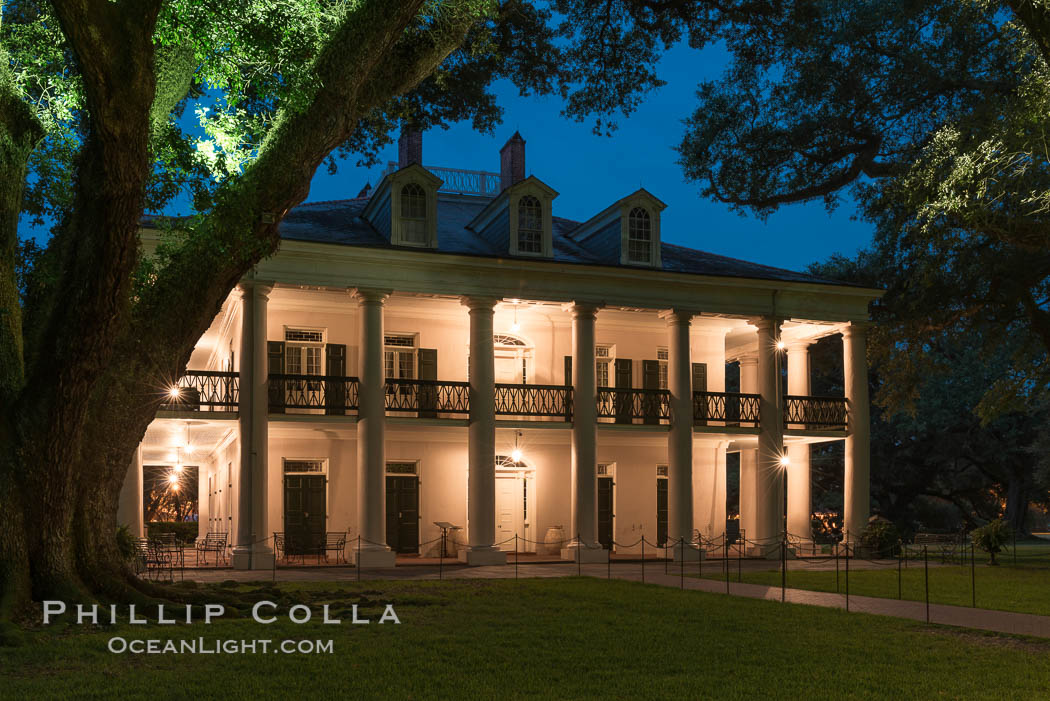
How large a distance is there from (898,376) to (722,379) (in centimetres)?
468

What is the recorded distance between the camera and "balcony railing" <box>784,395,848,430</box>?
91.7 feet

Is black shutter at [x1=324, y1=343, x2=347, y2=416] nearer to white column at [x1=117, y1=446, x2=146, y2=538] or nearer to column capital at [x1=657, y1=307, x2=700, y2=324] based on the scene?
white column at [x1=117, y1=446, x2=146, y2=538]

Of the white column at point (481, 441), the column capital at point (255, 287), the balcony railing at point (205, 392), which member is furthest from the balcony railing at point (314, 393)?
the white column at point (481, 441)

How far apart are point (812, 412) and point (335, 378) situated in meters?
12.9

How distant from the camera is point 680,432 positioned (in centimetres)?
2561

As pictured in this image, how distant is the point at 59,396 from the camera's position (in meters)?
11.2

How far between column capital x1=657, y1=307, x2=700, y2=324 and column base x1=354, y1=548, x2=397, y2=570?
353 inches

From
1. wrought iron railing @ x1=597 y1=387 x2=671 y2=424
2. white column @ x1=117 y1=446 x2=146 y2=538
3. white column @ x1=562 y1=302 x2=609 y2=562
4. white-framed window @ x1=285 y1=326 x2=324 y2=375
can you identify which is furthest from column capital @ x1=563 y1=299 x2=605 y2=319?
white column @ x1=117 y1=446 x2=146 y2=538

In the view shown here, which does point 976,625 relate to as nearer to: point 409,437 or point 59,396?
point 59,396

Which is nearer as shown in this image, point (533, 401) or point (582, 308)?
point (582, 308)

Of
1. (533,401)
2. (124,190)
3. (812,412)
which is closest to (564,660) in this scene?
(124,190)

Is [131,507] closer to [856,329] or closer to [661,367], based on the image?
[661,367]

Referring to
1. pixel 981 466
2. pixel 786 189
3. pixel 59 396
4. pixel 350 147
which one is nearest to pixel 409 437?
pixel 350 147

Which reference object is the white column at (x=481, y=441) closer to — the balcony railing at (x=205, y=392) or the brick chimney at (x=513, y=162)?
the balcony railing at (x=205, y=392)
